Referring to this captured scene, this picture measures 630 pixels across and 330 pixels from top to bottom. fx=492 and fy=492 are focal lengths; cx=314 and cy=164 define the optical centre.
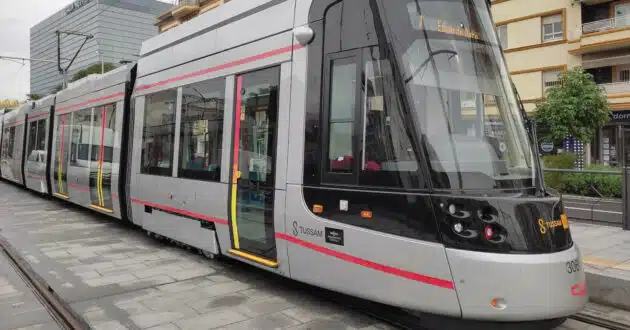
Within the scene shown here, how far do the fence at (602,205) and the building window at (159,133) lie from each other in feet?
21.7

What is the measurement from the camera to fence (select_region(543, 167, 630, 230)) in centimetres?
866

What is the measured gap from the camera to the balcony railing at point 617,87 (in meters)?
25.9

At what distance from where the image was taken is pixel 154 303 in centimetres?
523

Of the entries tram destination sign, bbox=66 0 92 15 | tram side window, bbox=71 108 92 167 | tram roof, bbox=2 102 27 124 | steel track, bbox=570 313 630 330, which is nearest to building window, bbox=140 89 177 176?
tram side window, bbox=71 108 92 167

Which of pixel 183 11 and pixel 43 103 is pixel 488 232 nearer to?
pixel 43 103

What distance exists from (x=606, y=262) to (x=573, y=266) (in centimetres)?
292

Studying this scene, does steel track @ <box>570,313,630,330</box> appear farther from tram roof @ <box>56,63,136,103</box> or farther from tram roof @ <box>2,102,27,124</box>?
tram roof @ <box>2,102,27,124</box>

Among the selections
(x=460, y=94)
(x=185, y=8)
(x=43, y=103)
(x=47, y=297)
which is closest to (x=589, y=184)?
(x=460, y=94)

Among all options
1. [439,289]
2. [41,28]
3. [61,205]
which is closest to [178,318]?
[439,289]

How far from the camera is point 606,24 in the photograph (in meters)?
26.8

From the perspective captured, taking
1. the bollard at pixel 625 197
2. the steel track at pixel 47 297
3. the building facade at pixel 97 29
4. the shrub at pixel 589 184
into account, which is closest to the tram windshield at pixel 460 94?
the steel track at pixel 47 297

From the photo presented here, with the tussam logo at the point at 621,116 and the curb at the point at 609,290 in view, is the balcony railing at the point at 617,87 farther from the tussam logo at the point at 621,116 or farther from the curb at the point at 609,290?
the curb at the point at 609,290

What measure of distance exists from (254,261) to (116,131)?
5302 mm

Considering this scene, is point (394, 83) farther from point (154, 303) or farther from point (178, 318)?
point (154, 303)
